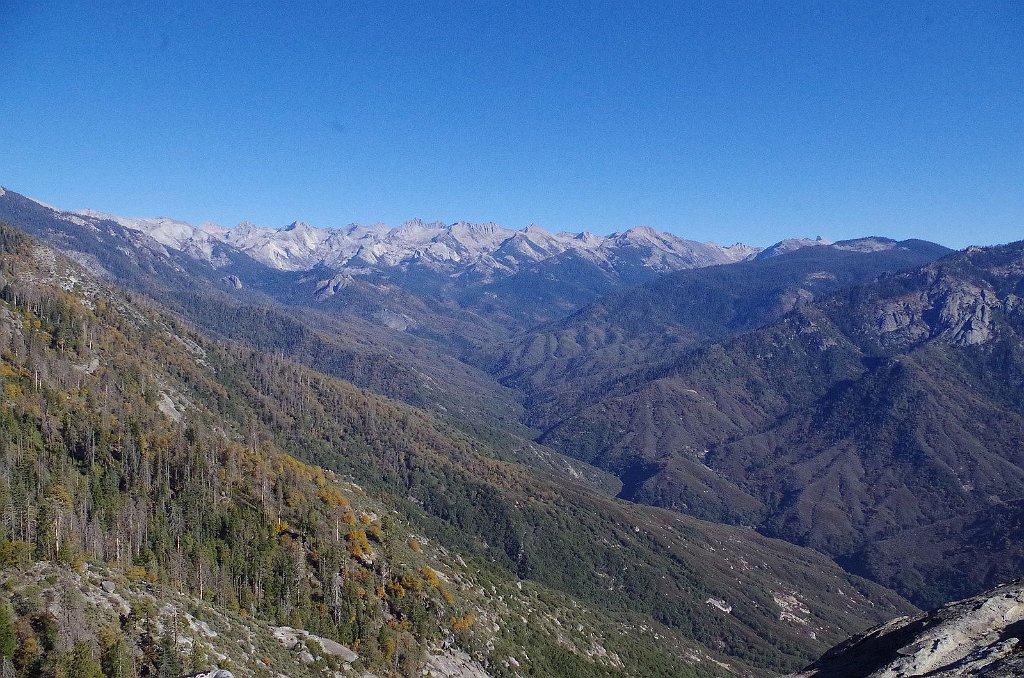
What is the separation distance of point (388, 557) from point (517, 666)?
29.6 m

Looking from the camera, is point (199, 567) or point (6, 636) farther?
point (199, 567)

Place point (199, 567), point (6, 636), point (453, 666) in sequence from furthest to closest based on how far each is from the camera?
point (453, 666) < point (199, 567) < point (6, 636)

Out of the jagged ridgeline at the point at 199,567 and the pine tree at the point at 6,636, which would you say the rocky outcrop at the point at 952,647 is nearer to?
the jagged ridgeline at the point at 199,567

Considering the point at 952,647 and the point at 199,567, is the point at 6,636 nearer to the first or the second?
the point at 199,567

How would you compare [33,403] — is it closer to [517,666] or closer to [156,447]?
[156,447]

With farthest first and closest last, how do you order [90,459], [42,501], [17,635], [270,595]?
[90,459]
[270,595]
[42,501]
[17,635]

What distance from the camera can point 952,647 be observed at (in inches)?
1721

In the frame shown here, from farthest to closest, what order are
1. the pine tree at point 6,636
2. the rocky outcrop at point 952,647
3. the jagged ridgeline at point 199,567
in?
the jagged ridgeline at point 199,567 → the pine tree at point 6,636 → the rocky outcrop at point 952,647

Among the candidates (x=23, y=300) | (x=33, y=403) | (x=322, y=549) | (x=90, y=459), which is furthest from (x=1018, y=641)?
(x=23, y=300)

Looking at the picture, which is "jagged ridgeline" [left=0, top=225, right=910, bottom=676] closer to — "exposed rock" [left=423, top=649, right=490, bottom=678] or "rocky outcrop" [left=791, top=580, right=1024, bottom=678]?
"exposed rock" [left=423, top=649, right=490, bottom=678]

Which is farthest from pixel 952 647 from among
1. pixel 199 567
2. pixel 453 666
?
pixel 199 567

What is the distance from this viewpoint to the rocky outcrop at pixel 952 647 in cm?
3759

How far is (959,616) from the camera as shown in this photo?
47.4 m

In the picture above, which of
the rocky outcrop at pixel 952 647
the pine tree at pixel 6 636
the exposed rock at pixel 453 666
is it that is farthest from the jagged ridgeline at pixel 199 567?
the rocky outcrop at pixel 952 647
